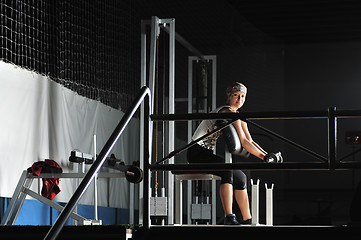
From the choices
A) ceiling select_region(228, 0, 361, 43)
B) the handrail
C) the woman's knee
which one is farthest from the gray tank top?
ceiling select_region(228, 0, 361, 43)

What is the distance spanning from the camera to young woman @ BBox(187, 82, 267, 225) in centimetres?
476

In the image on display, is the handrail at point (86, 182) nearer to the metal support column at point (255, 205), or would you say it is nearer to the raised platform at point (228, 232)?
the raised platform at point (228, 232)

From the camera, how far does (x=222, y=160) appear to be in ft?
16.6

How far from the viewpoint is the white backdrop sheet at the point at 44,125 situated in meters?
6.09

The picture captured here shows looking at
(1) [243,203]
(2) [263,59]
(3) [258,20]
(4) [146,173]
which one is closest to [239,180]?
(1) [243,203]

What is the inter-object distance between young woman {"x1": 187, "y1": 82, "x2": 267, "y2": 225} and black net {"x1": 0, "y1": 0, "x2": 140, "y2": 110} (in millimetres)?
2112

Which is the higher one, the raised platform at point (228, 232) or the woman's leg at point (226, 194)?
the woman's leg at point (226, 194)

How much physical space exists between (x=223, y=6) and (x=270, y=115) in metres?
8.36

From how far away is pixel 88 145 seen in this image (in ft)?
25.6

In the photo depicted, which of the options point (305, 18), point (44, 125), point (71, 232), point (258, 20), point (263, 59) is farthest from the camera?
point (263, 59)

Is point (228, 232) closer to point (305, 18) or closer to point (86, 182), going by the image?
point (86, 182)

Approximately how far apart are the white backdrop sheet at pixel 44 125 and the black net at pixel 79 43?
0.44 ft

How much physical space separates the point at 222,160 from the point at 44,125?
94.4 inches

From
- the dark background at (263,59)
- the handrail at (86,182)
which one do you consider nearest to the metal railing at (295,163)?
the handrail at (86,182)
